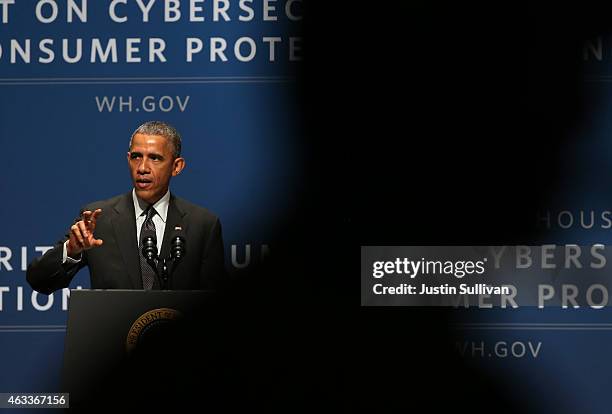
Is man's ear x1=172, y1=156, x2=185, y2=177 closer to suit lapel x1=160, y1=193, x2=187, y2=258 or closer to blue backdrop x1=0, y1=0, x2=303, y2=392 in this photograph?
suit lapel x1=160, y1=193, x2=187, y2=258

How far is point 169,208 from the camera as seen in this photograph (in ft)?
13.8

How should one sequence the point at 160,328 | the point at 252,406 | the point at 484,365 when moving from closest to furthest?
the point at 160,328, the point at 252,406, the point at 484,365

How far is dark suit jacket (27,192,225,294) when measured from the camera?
4.03 metres

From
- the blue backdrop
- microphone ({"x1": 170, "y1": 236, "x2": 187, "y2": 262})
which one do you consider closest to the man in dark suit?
the blue backdrop

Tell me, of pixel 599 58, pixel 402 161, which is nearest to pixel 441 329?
pixel 402 161

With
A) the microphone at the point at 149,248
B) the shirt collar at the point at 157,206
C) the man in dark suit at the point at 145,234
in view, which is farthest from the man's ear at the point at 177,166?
the microphone at the point at 149,248

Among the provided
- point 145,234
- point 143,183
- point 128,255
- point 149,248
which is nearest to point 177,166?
point 143,183

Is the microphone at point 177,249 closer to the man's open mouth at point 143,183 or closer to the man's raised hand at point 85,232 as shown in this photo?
the man's raised hand at point 85,232

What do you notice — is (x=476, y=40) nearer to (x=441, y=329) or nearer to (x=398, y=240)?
(x=398, y=240)

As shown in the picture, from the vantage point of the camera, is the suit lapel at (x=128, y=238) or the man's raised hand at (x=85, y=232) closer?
the man's raised hand at (x=85, y=232)

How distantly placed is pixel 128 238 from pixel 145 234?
0.23 feet

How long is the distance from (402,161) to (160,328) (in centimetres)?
152

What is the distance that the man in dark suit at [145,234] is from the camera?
4.02 metres

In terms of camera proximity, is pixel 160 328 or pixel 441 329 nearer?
pixel 160 328
